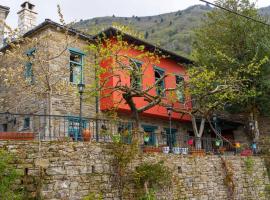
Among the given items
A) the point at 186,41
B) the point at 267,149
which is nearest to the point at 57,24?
the point at 267,149

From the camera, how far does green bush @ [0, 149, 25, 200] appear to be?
21.5 feet

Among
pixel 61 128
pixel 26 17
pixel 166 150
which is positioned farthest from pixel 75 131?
pixel 26 17

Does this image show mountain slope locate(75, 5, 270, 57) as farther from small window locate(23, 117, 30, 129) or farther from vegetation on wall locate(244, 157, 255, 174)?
small window locate(23, 117, 30, 129)

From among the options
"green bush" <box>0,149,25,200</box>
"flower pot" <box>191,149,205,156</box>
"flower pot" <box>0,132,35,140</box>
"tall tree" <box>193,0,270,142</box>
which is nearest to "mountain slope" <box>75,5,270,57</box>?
"tall tree" <box>193,0,270,142</box>

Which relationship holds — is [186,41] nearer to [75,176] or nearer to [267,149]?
[267,149]

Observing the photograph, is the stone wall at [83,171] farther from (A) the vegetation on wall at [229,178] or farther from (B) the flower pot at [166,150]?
(A) the vegetation on wall at [229,178]

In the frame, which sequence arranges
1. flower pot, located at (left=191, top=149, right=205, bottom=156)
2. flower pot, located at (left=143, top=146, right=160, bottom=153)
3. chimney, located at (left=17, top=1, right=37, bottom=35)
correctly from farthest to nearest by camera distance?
chimney, located at (left=17, top=1, right=37, bottom=35) → flower pot, located at (left=191, top=149, right=205, bottom=156) → flower pot, located at (left=143, top=146, right=160, bottom=153)

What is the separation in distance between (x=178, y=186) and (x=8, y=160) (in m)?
5.42

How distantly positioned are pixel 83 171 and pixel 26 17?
11.5 m

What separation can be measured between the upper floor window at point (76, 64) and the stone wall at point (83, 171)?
616cm

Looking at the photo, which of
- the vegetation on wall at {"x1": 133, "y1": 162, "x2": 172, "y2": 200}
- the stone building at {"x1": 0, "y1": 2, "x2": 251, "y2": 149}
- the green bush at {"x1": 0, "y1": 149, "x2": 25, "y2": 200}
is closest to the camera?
the green bush at {"x1": 0, "y1": 149, "x2": 25, "y2": 200}

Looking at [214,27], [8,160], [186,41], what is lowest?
[8,160]

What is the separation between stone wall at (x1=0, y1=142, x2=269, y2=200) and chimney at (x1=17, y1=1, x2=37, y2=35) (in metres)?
10.6

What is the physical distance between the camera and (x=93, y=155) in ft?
27.5
